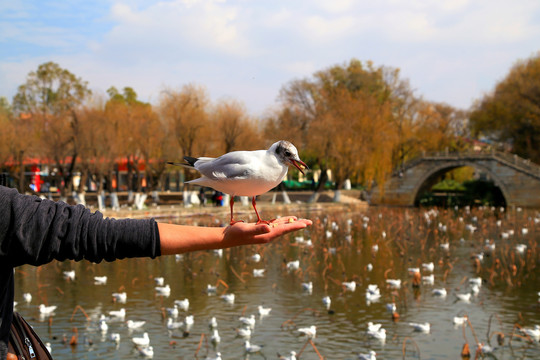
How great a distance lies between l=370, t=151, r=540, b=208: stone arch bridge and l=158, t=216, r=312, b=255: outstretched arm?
1587 inches

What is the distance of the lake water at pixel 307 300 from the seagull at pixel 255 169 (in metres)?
7.30

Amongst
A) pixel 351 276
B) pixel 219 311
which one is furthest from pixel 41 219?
pixel 351 276

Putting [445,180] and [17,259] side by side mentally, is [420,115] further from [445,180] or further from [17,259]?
[17,259]

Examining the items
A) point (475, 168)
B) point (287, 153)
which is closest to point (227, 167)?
point (287, 153)

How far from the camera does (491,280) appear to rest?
575 inches

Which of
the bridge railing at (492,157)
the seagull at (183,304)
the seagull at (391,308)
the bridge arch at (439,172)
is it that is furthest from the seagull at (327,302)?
the bridge arch at (439,172)

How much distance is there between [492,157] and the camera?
44.1 meters

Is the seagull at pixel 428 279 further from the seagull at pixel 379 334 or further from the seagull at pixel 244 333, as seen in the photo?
the seagull at pixel 244 333

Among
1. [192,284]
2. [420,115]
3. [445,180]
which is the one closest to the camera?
[192,284]

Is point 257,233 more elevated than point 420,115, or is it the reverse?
point 420,115

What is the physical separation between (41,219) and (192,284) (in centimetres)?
1315

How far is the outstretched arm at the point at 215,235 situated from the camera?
1646mm

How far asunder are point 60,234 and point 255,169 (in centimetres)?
75

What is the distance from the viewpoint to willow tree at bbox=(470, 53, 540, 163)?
4600 cm
